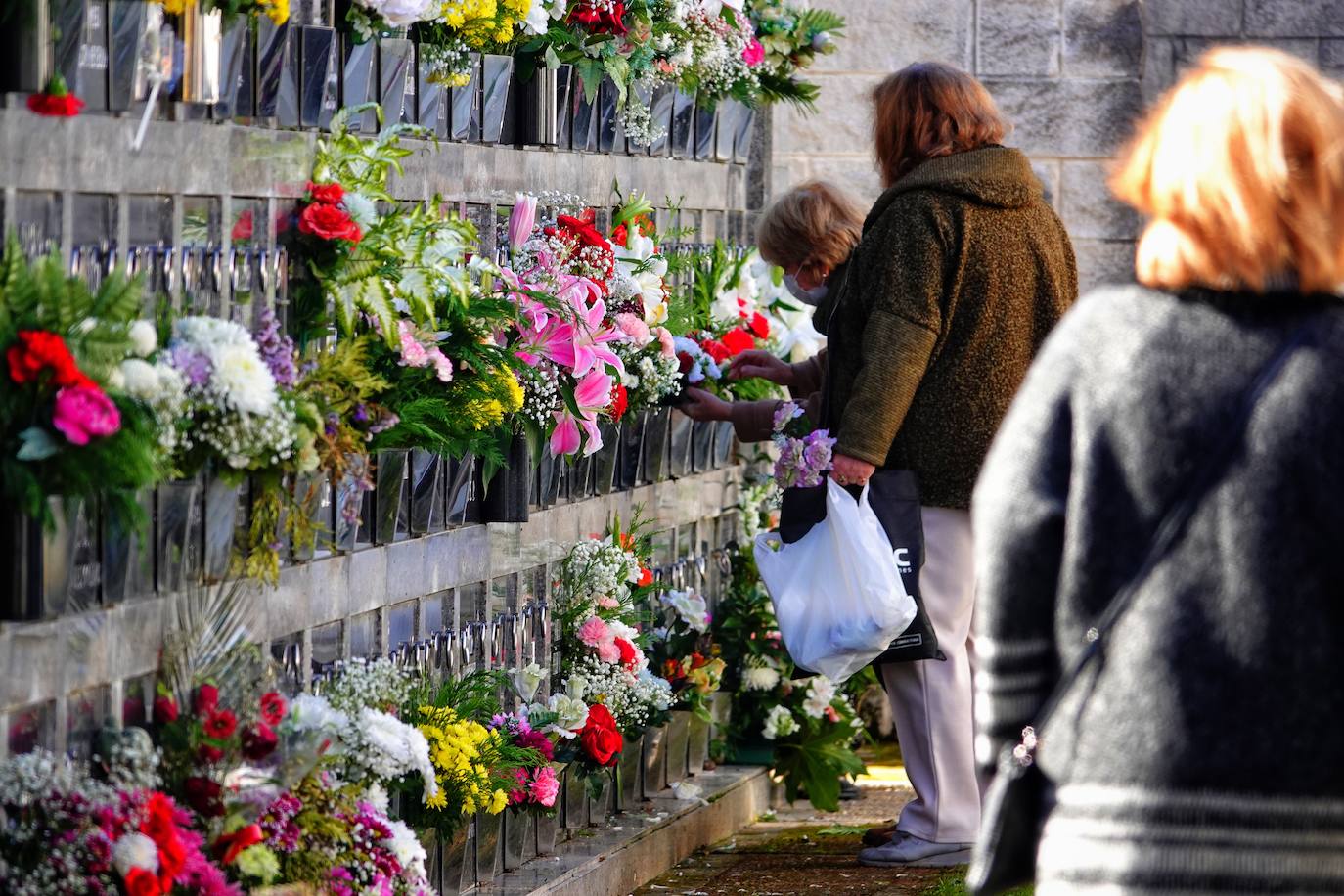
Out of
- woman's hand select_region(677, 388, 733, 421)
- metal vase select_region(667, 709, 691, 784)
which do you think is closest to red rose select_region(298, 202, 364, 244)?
woman's hand select_region(677, 388, 733, 421)

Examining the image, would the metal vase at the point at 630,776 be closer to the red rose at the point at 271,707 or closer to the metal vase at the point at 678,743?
the metal vase at the point at 678,743

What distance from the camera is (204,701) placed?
12.2 feet

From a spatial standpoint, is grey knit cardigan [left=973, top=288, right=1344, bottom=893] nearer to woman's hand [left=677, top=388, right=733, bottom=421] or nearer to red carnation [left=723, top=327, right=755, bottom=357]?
woman's hand [left=677, top=388, right=733, bottom=421]

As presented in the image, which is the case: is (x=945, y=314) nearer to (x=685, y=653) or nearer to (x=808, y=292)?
(x=808, y=292)

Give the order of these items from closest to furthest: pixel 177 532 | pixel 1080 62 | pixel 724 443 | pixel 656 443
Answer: pixel 177 532, pixel 656 443, pixel 724 443, pixel 1080 62

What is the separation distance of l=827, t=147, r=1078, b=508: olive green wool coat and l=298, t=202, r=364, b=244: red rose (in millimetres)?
1688

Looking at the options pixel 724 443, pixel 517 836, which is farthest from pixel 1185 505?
pixel 724 443

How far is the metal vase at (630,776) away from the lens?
5.93 metres

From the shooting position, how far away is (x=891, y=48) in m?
8.88

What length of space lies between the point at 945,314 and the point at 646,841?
158 cm

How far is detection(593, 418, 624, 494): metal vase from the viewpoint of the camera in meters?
5.84

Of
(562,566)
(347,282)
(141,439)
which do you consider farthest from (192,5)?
(562,566)

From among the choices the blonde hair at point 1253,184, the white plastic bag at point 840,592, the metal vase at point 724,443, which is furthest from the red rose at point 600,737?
the blonde hair at point 1253,184

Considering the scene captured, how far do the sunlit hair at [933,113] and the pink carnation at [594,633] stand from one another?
4.64ft
